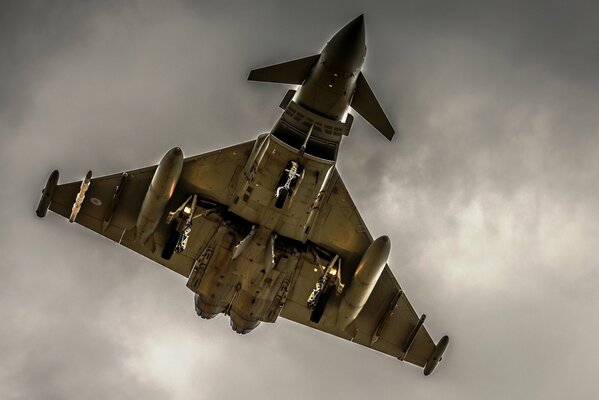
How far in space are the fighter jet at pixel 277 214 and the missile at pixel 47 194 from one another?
0.13 feet

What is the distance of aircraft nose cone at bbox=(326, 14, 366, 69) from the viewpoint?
75.8 feet

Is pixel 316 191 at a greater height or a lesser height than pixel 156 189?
greater

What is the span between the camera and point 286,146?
23.0 meters

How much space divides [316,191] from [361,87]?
15.7ft

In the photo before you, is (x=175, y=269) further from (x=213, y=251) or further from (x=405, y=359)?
(x=405, y=359)

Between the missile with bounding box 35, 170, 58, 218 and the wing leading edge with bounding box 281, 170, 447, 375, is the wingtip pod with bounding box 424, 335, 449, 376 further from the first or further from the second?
the missile with bounding box 35, 170, 58, 218

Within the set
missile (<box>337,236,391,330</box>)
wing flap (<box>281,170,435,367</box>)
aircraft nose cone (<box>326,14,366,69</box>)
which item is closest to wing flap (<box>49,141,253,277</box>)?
wing flap (<box>281,170,435,367</box>)

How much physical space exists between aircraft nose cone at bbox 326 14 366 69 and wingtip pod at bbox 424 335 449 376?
12.4m

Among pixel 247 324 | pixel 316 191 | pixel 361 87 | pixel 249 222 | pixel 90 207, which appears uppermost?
pixel 361 87

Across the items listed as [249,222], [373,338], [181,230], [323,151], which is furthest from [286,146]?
[373,338]

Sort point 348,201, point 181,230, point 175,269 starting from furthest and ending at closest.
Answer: point 175,269
point 348,201
point 181,230

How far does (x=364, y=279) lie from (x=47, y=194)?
12336 mm

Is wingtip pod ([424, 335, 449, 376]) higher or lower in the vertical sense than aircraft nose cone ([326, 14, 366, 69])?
lower

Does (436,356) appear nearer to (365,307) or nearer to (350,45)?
(365,307)
